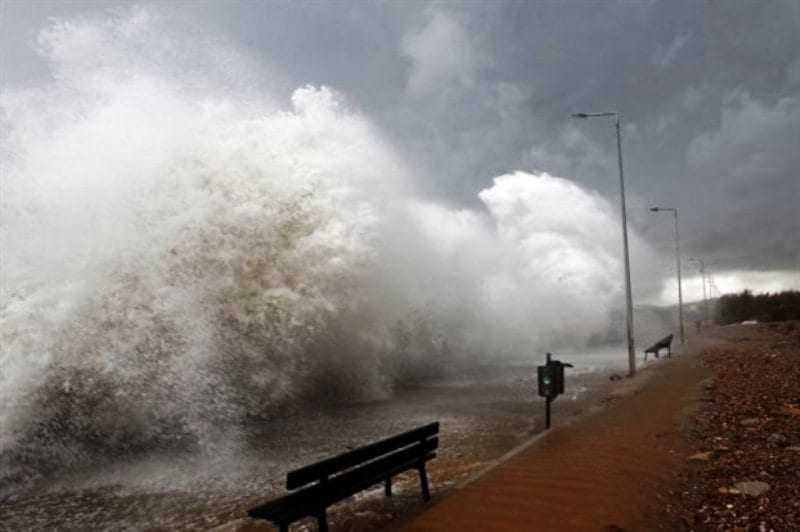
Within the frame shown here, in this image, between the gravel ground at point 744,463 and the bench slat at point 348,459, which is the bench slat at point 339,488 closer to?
the bench slat at point 348,459

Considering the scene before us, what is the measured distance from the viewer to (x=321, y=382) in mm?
18578

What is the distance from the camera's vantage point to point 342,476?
5.81m

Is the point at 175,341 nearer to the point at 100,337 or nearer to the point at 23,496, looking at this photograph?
the point at 100,337

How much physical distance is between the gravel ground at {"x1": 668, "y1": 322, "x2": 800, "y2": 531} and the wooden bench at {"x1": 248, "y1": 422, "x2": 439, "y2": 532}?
9.91 ft

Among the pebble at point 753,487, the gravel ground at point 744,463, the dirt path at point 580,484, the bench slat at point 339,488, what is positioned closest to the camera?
the bench slat at point 339,488

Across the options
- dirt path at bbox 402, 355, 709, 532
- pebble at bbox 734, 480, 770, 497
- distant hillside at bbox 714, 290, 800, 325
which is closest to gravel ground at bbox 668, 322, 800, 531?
pebble at bbox 734, 480, 770, 497

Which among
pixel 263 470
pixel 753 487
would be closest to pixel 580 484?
pixel 753 487

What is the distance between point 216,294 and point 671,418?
12809 millimetres

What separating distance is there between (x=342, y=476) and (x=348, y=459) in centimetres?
18

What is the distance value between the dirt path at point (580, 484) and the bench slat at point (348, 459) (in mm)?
828

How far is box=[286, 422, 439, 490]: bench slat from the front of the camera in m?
5.07

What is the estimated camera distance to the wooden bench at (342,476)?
5.05m

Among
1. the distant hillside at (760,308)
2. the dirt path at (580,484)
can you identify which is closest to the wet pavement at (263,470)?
Result: the dirt path at (580,484)

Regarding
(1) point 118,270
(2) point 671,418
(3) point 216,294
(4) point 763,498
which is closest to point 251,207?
(3) point 216,294
